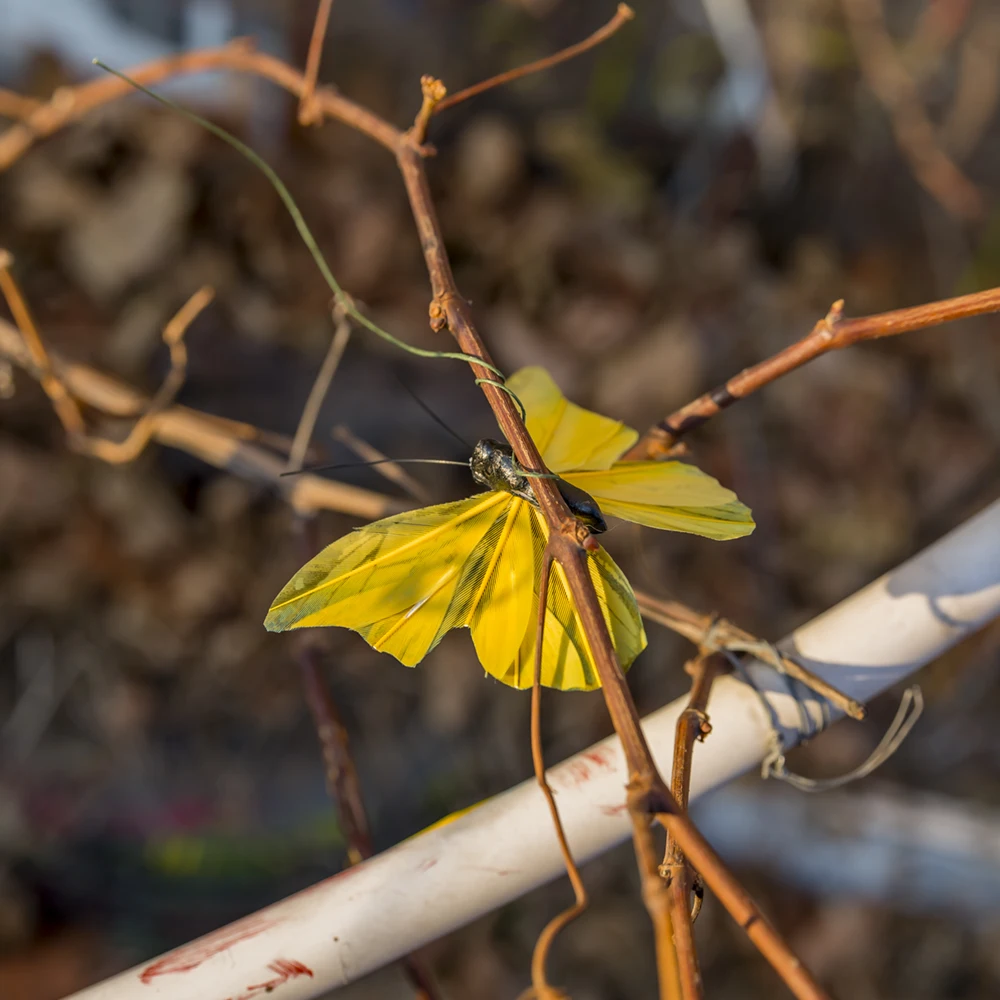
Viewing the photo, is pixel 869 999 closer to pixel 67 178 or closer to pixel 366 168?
pixel 366 168

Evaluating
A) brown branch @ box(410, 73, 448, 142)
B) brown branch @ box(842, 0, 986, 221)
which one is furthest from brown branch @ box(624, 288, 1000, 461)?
brown branch @ box(842, 0, 986, 221)

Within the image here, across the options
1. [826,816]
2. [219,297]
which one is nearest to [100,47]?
[219,297]

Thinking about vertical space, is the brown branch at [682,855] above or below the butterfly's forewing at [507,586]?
below

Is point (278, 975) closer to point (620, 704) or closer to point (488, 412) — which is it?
point (620, 704)

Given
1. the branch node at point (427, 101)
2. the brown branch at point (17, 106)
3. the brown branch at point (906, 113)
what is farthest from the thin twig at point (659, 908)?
the brown branch at point (906, 113)

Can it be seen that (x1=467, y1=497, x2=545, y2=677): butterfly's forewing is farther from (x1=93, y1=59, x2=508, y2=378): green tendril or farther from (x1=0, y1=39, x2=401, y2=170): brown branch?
(x1=0, y1=39, x2=401, y2=170): brown branch

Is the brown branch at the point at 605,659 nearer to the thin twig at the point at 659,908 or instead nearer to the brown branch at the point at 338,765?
the thin twig at the point at 659,908

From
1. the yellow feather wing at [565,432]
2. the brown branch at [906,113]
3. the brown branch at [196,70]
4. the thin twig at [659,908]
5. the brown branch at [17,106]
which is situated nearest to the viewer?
the thin twig at [659,908]

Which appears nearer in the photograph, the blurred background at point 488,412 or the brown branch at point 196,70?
the brown branch at point 196,70
